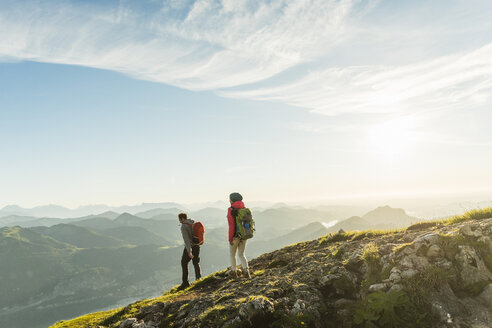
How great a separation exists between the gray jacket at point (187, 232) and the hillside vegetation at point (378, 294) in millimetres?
5260

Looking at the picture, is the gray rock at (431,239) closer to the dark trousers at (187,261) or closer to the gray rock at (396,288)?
the gray rock at (396,288)

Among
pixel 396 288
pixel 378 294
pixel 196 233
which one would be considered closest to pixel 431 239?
pixel 396 288

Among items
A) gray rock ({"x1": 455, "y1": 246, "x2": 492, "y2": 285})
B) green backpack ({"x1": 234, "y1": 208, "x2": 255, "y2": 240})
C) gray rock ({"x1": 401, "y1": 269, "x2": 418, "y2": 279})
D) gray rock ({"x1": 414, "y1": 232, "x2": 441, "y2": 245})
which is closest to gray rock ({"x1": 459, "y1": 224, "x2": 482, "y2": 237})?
gray rock ({"x1": 455, "y1": 246, "x2": 492, "y2": 285})

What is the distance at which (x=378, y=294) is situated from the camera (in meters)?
7.43

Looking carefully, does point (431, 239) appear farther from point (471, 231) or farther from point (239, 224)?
point (239, 224)

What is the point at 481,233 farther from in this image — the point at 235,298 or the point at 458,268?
the point at 235,298

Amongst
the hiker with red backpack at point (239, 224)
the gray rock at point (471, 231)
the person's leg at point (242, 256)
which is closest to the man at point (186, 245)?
the hiker with red backpack at point (239, 224)

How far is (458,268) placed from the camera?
7965 millimetres

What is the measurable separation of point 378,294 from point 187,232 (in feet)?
37.9

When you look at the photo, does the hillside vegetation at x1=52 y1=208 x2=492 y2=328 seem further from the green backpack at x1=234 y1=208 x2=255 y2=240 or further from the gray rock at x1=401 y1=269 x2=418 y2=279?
the green backpack at x1=234 y1=208 x2=255 y2=240

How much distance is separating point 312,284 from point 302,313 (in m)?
1.91

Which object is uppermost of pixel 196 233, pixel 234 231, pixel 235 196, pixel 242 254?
pixel 235 196

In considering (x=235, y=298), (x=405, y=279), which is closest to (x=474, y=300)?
(x=405, y=279)

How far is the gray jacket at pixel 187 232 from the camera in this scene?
15929 millimetres
